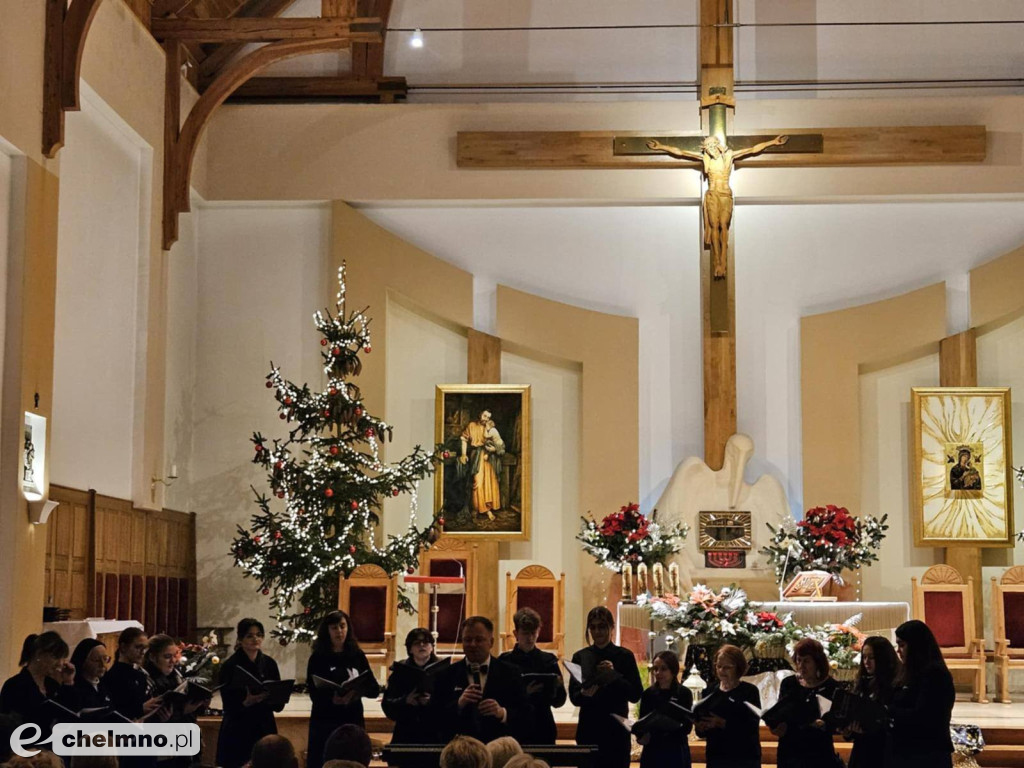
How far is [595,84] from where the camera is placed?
13.6 metres

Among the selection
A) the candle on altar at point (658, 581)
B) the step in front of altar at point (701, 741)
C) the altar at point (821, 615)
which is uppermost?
the candle on altar at point (658, 581)

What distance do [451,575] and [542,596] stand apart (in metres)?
0.92

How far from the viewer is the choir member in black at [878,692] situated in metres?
5.57

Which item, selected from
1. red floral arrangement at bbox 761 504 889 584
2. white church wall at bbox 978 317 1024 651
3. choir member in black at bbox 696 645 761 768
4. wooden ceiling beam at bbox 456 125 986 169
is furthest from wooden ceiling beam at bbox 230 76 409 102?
choir member in black at bbox 696 645 761 768

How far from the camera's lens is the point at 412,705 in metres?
6.46

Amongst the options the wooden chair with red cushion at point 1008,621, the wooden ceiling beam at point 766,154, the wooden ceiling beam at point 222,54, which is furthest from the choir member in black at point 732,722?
the wooden ceiling beam at point 222,54

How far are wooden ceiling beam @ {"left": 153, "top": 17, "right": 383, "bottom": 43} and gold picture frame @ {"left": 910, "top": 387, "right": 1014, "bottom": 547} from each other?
5.76 meters

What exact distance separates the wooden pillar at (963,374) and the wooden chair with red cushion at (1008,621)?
71 cm

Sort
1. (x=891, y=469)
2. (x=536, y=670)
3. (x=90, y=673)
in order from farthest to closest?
(x=891, y=469), (x=536, y=670), (x=90, y=673)

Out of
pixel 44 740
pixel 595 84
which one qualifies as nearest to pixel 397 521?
pixel 595 84

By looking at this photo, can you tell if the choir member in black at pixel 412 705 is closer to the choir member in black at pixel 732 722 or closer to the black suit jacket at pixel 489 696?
the black suit jacket at pixel 489 696

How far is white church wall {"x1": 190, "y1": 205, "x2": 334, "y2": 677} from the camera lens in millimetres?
12750

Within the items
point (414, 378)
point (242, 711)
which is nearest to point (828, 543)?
point (414, 378)

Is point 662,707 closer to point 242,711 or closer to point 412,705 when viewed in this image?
point 412,705
